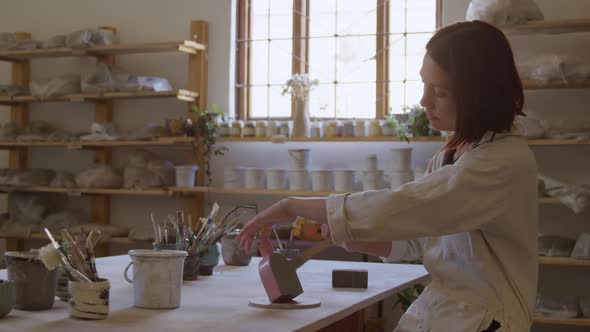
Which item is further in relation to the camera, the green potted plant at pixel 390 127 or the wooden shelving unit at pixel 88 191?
the wooden shelving unit at pixel 88 191

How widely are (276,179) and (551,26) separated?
1.85 meters

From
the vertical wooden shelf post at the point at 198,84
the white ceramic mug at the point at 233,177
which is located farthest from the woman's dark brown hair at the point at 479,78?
the vertical wooden shelf post at the point at 198,84

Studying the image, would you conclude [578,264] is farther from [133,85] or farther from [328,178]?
[133,85]

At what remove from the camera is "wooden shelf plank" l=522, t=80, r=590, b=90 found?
170 inches

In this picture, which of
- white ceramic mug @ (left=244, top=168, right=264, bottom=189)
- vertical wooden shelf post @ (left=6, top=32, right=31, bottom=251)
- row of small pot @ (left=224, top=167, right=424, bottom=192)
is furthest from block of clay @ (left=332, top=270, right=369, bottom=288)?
vertical wooden shelf post @ (left=6, top=32, right=31, bottom=251)

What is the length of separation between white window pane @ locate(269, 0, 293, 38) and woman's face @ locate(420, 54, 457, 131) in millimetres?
4066

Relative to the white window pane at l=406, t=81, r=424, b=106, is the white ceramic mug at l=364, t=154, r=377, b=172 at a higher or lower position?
lower

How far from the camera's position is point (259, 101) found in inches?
218

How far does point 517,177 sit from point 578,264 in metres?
3.09

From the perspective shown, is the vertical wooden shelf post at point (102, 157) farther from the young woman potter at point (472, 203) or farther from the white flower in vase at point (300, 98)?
the young woman potter at point (472, 203)

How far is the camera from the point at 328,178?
4926mm

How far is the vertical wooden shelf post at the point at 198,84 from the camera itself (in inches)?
212

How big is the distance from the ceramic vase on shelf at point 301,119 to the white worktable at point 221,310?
8.39 feet

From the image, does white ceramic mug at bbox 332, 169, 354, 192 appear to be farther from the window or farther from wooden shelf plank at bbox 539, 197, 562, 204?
wooden shelf plank at bbox 539, 197, 562, 204
